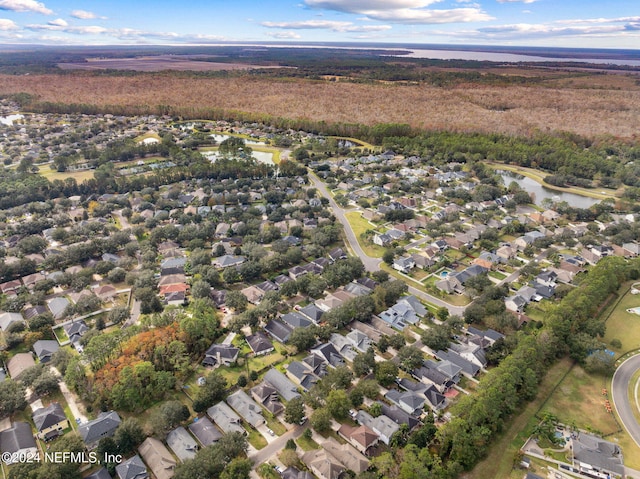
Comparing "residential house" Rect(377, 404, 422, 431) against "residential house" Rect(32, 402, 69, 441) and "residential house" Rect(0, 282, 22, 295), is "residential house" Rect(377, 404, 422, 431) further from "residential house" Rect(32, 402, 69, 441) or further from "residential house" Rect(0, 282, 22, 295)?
"residential house" Rect(0, 282, 22, 295)

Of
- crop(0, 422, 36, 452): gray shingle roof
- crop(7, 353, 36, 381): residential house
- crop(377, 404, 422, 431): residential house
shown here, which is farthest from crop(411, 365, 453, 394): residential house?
crop(7, 353, 36, 381): residential house

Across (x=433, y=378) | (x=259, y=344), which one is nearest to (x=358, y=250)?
(x=259, y=344)

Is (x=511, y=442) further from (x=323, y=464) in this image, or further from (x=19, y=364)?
(x=19, y=364)

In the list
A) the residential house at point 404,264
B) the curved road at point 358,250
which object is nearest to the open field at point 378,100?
the curved road at point 358,250

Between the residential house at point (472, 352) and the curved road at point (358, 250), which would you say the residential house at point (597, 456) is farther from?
the curved road at point (358, 250)

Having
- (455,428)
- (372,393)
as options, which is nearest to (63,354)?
(372,393)

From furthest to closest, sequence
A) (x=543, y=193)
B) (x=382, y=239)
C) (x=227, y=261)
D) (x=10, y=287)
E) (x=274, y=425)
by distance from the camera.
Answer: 1. (x=543, y=193)
2. (x=382, y=239)
3. (x=227, y=261)
4. (x=10, y=287)
5. (x=274, y=425)
